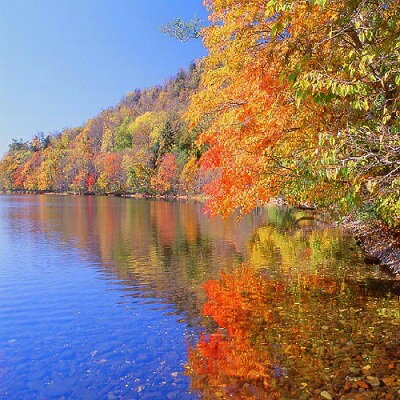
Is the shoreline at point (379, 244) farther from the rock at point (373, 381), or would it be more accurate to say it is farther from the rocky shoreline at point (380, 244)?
the rock at point (373, 381)

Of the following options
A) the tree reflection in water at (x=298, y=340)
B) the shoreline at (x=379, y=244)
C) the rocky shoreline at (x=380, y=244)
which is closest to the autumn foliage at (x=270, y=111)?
the tree reflection in water at (x=298, y=340)

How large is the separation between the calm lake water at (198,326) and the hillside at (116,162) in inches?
2423

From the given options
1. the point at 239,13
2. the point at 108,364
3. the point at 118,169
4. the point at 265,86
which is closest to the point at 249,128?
the point at 265,86

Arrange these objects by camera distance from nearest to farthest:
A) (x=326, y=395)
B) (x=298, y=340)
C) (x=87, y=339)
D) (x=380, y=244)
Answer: (x=326, y=395) < (x=298, y=340) < (x=87, y=339) < (x=380, y=244)

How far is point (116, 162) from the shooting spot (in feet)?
446

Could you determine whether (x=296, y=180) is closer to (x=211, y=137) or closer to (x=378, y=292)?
(x=211, y=137)

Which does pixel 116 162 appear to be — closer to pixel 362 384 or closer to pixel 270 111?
pixel 270 111

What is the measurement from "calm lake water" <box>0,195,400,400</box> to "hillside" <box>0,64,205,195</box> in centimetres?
6154

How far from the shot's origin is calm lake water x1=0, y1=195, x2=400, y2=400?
816cm

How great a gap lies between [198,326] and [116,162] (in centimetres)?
12804

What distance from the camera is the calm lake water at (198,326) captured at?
8.16 meters

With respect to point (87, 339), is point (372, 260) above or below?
above

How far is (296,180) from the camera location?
1151 centimetres

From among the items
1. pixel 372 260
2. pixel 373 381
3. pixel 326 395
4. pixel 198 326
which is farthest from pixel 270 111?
pixel 372 260
